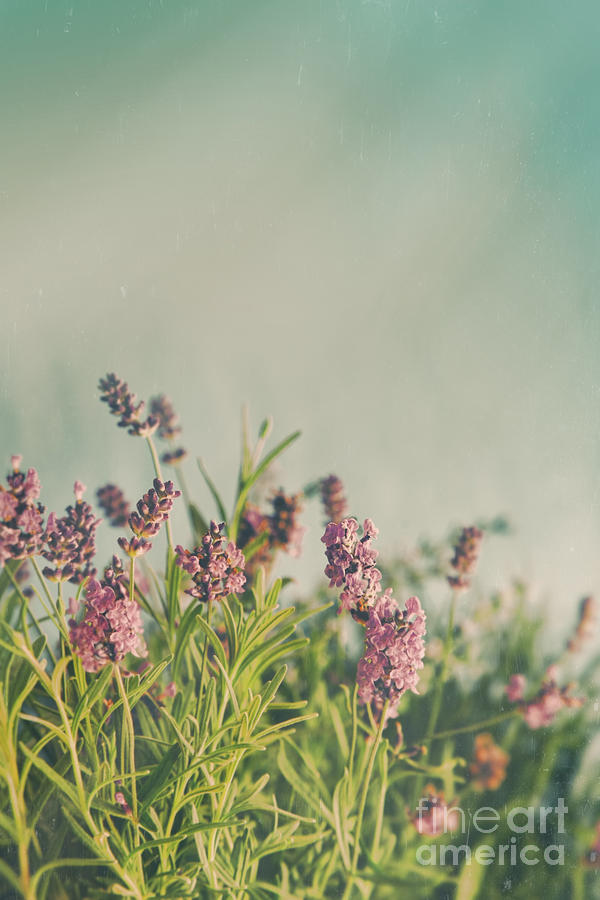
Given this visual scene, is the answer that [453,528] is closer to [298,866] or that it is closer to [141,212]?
[298,866]

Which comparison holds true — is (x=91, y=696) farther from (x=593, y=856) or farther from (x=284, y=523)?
(x=593, y=856)

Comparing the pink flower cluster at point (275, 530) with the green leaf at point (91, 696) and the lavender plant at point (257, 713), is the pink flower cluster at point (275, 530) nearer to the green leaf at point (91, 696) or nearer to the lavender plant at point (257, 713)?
the lavender plant at point (257, 713)

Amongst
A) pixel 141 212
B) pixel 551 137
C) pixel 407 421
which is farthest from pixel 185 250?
pixel 551 137

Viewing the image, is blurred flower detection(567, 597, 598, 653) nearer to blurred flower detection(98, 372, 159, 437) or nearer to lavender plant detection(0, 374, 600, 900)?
lavender plant detection(0, 374, 600, 900)

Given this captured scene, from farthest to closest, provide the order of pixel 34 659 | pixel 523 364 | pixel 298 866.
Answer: pixel 523 364 → pixel 298 866 → pixel 34 659

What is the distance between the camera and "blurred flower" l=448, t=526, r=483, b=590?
74 cm

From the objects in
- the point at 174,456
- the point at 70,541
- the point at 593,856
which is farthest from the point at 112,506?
the point at 593,856

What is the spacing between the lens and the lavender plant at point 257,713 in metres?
0.50

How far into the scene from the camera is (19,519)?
477 millimetres

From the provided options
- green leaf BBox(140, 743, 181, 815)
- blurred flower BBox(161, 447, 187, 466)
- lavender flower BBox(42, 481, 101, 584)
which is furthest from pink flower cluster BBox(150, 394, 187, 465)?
green leaf BBox(140, 743, 181, 815)

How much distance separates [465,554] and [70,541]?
1.39 ft

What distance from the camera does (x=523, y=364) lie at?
0.89 m

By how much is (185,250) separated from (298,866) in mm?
680

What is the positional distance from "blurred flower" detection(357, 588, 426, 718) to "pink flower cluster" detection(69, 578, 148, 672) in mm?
180
